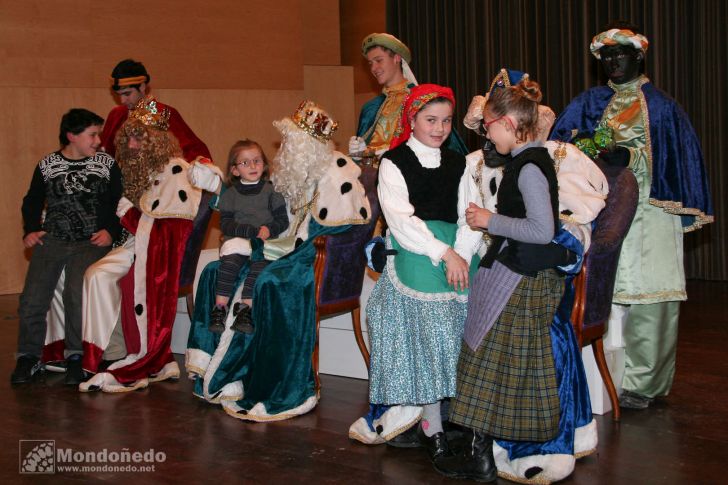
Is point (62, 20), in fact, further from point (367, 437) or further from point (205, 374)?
point (367, 437)

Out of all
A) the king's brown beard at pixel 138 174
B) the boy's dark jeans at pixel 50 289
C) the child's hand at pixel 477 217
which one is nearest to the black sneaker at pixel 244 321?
the king's brown beard at pixel 138 174

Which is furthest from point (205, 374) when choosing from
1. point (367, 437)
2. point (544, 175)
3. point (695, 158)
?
point (695, 158)

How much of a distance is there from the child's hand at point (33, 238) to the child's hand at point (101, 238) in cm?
29

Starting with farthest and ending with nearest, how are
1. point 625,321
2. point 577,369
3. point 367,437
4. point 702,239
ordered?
point 702,239, point 625,321, point 367,437, point 577,369

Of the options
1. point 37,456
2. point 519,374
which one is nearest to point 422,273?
point 519,374

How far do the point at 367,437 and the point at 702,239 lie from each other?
4710 millimetres

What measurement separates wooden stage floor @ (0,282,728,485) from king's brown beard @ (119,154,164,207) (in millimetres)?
1053

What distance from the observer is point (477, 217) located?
2854 millimetres

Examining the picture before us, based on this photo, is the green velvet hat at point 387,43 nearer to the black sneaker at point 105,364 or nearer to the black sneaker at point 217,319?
the black sneaker at point 217,319

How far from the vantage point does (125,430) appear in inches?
147

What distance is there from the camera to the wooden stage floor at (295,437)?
3.08 metres

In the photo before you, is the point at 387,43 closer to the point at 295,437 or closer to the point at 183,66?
the point at 295,437

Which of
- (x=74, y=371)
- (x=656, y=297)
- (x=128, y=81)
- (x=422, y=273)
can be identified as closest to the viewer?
(x=422, y=273)

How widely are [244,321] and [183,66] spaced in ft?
16.9
